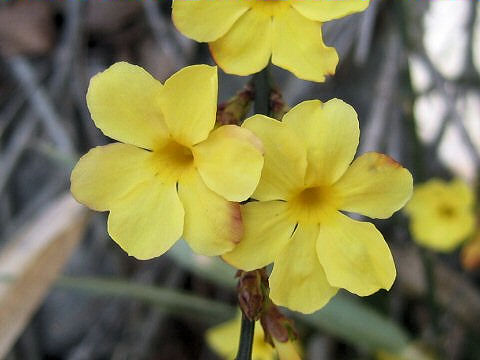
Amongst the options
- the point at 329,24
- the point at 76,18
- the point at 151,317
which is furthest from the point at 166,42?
the point at 151,317

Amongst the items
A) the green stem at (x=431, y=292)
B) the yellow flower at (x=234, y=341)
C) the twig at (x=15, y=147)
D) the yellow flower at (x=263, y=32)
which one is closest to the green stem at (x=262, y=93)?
the yellow flower at (x=263, y=32)

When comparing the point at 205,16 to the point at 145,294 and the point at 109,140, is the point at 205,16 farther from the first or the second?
the point at 109,140

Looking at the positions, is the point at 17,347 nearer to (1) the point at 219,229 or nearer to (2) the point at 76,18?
(2) the point at 76,18

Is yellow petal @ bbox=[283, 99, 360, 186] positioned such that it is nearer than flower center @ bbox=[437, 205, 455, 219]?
Yes

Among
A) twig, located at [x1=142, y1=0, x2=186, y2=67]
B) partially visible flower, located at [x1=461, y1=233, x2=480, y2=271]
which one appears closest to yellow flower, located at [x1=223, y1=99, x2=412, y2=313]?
A: partially visible flower, located at [x1=461, y1=233, x2=480, y2=271]

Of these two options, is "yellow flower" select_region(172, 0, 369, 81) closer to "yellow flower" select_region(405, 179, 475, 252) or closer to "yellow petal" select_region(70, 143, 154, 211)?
"yellow petal" select_region(70, 143, 154, 211)

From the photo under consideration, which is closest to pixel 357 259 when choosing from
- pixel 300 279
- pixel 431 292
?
pixel 300 279

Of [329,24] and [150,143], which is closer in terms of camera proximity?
[150,143]

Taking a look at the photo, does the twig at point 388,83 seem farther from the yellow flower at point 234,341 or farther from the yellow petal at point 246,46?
the yellow petal at point 246,46
